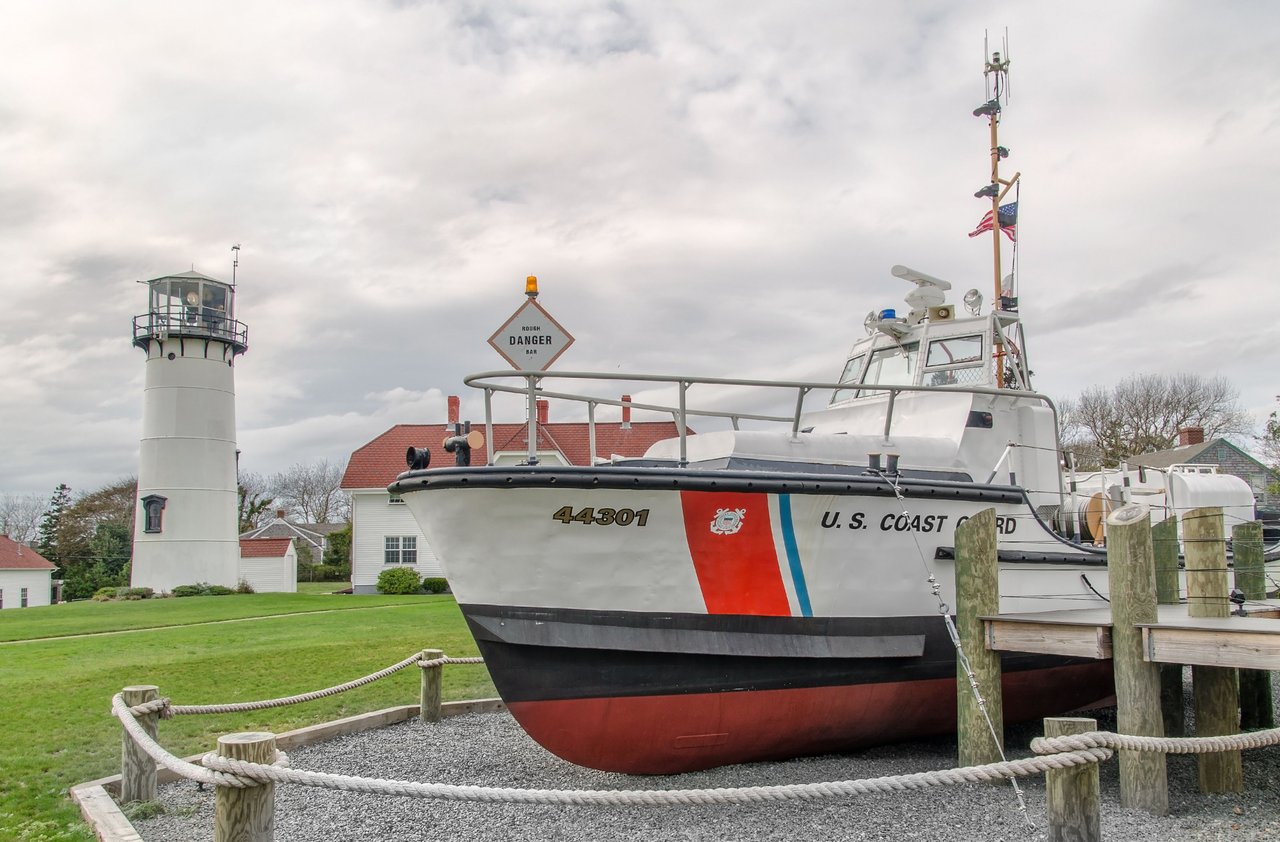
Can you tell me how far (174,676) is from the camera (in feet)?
35.8

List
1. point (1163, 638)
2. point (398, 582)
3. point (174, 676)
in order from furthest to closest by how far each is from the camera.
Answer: point (398, 582), point (174, 676), point (1163, 638)

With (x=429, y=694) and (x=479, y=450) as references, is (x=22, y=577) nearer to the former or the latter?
(x=479, y=450)

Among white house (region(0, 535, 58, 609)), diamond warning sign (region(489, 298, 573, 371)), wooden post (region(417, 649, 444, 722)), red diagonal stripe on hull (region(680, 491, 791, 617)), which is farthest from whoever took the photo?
white house (region(0, 535, 58, 609))

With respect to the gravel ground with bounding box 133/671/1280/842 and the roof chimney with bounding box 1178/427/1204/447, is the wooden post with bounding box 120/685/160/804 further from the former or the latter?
the roof chimney with bounding box 1178/427/1204/447

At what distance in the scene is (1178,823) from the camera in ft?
18.6

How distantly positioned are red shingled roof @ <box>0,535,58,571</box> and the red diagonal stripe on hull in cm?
4601

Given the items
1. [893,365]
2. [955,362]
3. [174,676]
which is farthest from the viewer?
[174,676]

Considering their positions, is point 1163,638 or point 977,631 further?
point 977,631

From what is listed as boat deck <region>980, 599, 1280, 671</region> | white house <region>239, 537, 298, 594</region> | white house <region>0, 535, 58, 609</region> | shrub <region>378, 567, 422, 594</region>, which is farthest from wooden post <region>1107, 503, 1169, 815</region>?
white house <region>0, 535, 58, 609</region>

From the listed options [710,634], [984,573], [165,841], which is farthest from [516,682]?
[984,573]

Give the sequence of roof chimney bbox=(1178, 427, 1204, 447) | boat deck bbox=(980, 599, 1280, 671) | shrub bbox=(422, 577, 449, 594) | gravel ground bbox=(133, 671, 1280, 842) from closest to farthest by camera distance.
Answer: boat deck bbox=(980, 599, 1280, 671) < gravel ground bbox=(133, 671, 1280, 842) < roof chimney bbox=(1178, 427, 1204, 447) < shrub bbox=(422, 577, 449, 594)

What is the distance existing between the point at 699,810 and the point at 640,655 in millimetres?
1015

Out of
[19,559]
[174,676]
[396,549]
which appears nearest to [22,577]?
[19,559]

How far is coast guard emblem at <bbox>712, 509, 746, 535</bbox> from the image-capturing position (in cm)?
609
